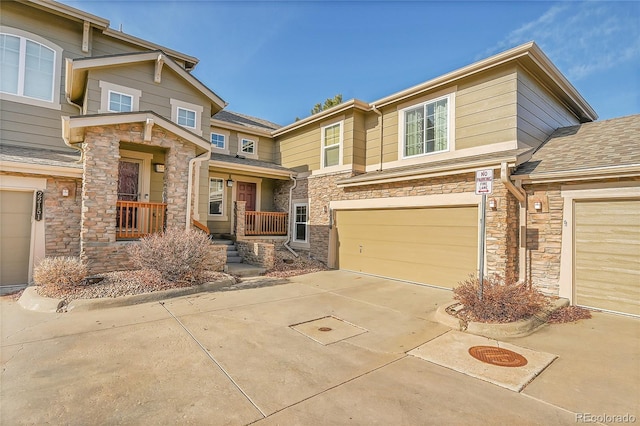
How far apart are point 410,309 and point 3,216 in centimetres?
953

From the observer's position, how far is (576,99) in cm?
995

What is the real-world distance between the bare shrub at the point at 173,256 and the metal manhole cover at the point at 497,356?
6.00 meters

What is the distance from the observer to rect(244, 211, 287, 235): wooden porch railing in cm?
1225

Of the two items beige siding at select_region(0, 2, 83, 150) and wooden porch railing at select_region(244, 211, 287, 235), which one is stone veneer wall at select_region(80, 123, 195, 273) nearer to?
beige siding at select_region(0, 2, 83, 150)

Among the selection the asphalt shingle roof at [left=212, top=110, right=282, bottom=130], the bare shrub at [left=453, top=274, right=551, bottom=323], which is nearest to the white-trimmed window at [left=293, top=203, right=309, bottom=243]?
the asphalt shingle roof at [left=212, top=110, right=282, bottom=130]

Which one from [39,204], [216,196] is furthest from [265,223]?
[39,204]

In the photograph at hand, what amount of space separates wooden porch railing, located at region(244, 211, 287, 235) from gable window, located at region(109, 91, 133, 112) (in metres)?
5.12

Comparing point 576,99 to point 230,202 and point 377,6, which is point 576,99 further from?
point 230,202

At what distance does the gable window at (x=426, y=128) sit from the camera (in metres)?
9.19

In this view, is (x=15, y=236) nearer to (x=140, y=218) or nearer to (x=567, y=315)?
(x=140, y=218)

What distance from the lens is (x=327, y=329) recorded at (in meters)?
5.02

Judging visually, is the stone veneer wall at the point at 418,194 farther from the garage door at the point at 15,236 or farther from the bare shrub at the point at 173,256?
the garage door at the point at 15,236

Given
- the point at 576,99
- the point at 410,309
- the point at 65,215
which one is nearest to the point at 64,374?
the point at 410,309

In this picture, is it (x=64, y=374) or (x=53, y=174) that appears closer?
(x=64, y=374)
